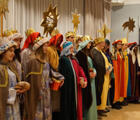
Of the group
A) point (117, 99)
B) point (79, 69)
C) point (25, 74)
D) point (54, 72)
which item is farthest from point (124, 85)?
point (25, 74)

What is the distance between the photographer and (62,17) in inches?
283

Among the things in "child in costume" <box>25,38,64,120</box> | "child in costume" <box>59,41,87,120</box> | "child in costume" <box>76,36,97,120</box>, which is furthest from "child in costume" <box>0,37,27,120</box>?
"child in costume" <box>76,36,97,120</box>

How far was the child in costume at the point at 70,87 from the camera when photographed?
11.1ft

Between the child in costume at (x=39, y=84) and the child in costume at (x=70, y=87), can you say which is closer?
the child in costume at (x=39, y=84)

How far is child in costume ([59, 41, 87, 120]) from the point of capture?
3395 millimetres

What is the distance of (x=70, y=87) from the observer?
3.44m

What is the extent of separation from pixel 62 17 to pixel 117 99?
3.36 metres

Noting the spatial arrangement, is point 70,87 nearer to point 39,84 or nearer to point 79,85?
point 79,85

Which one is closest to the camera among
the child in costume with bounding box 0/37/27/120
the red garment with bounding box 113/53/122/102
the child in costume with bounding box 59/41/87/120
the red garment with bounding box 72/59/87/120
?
the child in costume with bounding box 0/37/27/120

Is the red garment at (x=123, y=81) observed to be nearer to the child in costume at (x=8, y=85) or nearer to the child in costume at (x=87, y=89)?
the child in costume at (x=87, y=89)

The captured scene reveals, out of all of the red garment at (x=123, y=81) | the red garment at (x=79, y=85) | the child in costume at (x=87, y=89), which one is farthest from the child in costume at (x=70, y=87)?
the red garment at (x=123, y=81)

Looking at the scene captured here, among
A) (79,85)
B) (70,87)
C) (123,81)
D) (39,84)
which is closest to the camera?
(39,84)

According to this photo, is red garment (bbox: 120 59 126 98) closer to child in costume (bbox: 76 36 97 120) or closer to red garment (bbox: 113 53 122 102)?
red garment (bbox: 113 53 122 102)

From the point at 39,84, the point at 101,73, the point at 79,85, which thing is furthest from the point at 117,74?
the point at 39,84
